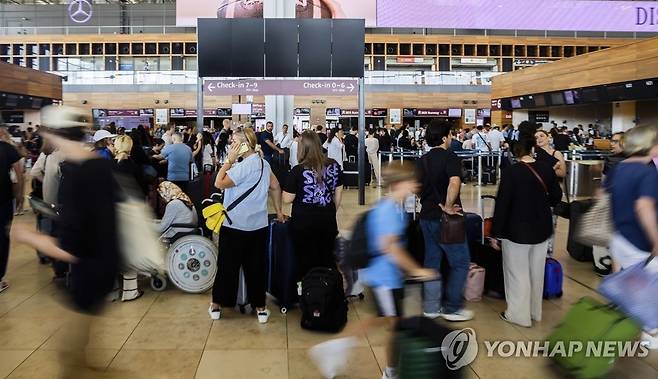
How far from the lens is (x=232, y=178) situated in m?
4.62

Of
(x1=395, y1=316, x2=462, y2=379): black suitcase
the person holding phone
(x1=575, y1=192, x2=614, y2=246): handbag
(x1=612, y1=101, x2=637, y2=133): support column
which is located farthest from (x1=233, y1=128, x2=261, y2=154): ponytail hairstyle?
(x1=612, y1=101, x2=637, y2=133): support column

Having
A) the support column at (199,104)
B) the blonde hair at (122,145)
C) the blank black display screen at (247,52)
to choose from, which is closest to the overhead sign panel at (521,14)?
the blank black display screen at (247,52)

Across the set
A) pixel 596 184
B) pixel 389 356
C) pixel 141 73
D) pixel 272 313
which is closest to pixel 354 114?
pixel 141 73

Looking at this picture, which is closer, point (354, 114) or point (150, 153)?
point (150, 153)

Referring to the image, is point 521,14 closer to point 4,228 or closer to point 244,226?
point 244,226

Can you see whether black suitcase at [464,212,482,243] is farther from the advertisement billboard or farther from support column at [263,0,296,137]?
the advertisement billboard

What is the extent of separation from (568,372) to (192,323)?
2.93 metres

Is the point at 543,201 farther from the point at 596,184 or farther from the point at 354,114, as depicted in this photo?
the point at 354,114

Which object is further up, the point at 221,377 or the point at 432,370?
the point at 432,370

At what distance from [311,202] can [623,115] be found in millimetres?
16121

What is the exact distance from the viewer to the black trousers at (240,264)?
4773 mm

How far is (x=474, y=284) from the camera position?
5.54 meters

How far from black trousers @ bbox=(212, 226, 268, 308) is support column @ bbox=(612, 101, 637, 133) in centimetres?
1597

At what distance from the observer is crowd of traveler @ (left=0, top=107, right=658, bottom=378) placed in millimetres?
2801
